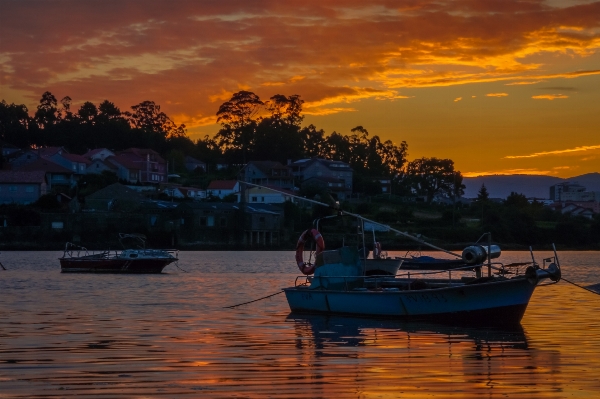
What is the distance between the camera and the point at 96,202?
124438 mm

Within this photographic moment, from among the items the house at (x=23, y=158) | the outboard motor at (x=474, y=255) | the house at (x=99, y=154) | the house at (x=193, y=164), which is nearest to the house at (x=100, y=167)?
the house at (x=23, y=158)

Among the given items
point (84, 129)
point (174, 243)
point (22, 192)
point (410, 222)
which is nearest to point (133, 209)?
point (174, 243)

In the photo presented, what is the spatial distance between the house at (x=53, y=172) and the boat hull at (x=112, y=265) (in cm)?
7551

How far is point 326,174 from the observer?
169500 millimetres

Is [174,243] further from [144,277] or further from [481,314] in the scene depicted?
[481,314]

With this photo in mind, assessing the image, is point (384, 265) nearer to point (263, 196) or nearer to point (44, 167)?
point (263, 196)

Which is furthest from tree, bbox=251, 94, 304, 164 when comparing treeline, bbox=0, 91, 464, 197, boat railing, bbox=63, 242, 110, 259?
boat railing, bbox=63, 242, 110, 259

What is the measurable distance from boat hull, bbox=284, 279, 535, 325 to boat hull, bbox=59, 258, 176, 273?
117 feet

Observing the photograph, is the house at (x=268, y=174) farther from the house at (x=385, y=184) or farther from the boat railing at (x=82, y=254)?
the boat railing at (x=82, y=254)

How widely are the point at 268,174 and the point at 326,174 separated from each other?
1174 centimetres

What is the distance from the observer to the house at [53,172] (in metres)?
139

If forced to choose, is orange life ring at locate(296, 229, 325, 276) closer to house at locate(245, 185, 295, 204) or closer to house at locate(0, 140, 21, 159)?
house at locate(245, 185, 295, 204)

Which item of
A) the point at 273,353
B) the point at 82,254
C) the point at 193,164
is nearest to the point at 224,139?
the point at 193,164

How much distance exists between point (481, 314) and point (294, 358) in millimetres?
8742
